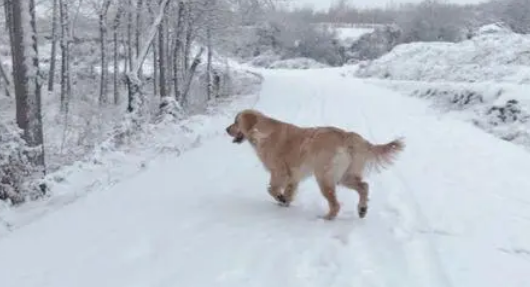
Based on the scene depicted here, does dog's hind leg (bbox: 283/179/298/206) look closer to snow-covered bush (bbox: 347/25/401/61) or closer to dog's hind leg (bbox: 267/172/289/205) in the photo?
dog's hind leg (bbox: 267/172/289/205)

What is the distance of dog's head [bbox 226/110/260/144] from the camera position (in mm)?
6516

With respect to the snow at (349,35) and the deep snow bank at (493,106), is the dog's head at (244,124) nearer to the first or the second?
the deep snow bank at (493,106)

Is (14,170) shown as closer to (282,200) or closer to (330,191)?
(282,200)

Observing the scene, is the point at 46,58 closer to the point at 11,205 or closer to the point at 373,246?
the point at 11,205

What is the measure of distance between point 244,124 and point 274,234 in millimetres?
1572

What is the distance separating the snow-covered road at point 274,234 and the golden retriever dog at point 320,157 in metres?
→ 0.28

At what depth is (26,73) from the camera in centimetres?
1036

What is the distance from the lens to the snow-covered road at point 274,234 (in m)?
4.42

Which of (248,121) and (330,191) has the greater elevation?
(248,121)

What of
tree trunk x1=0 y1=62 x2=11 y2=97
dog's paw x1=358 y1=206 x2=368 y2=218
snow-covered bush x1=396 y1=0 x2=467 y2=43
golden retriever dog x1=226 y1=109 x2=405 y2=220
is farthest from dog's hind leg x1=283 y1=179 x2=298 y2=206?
snow-covered bush x1=396 y1=0 x2=467 y2=43

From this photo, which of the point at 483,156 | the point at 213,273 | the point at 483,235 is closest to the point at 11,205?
the point at 213,273

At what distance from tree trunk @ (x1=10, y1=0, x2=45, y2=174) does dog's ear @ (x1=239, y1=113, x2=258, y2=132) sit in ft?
16.8

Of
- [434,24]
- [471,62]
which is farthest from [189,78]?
→ [434,24]

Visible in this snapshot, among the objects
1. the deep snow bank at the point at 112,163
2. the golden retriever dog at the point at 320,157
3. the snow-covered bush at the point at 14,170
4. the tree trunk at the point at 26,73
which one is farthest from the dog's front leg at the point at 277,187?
the tree trunk at the point at 26,73
